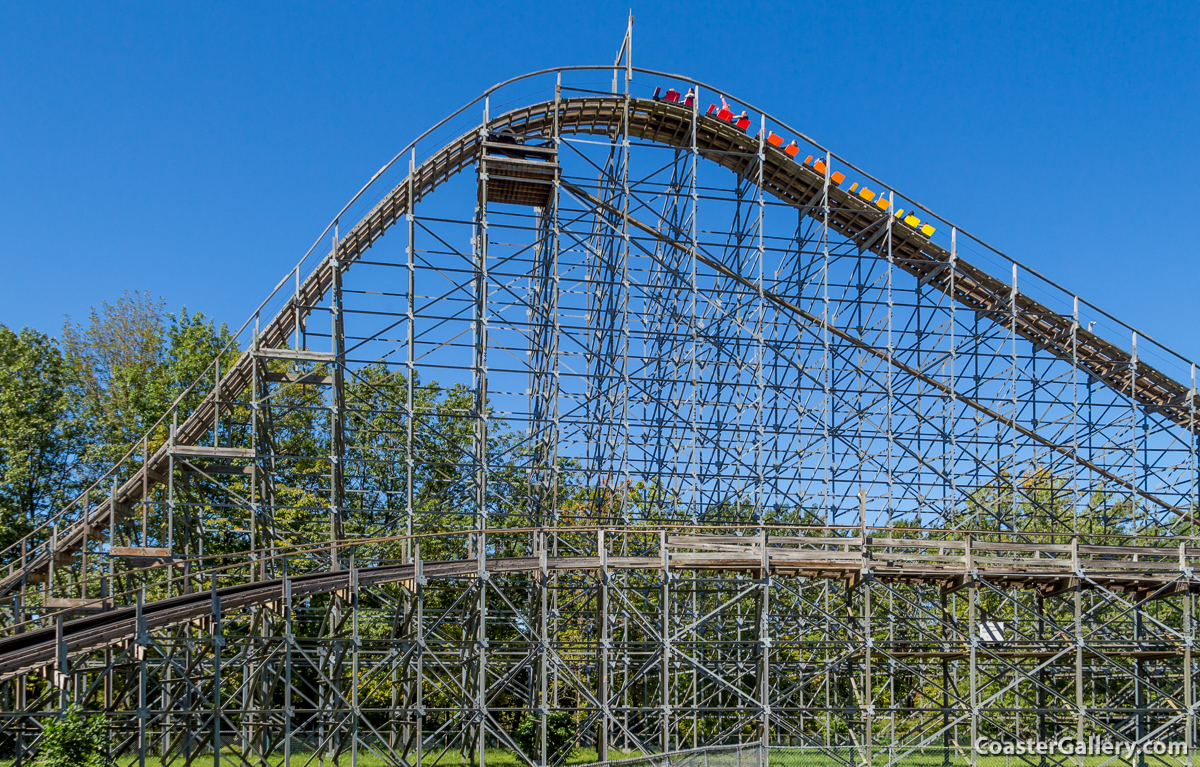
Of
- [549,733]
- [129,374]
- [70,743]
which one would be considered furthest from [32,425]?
[70,743]

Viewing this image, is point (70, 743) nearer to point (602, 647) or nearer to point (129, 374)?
point (602, 647)

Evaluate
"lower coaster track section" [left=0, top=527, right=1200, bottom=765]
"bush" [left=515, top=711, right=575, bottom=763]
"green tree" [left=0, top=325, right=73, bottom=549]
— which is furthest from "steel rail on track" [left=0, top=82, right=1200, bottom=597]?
"bush" [left=515, top=711, right=575, bottom=763]

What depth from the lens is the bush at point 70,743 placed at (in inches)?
585

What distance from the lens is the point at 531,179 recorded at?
24.4 m

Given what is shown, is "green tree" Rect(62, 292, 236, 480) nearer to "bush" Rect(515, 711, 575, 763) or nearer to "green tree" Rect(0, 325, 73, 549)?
"green tree" Rect(0, 325, 73, 549)

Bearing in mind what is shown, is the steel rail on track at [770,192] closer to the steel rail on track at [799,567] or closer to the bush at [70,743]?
the steel rail on track at [799,567]

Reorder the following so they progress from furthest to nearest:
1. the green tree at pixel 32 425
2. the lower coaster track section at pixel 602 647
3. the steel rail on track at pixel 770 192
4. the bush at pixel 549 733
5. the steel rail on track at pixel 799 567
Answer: the green tree at pixel 32 425 → the steel rail on track at pixel 770 192 → the bush at pixel 549 733 → the steel rail on track at pixel 799 567 → the lower coaster track section at pixel 602 647

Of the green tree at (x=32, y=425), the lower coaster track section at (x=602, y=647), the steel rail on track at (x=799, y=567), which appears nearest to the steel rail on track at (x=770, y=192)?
the lower coaster track section at (x=602, y=647)

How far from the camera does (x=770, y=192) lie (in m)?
27.1

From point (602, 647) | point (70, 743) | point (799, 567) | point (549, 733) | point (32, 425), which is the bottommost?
point (549, 733)

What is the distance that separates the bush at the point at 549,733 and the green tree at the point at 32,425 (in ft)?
59.3

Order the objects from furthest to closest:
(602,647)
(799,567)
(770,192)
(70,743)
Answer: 1. (770,192)
2. (799,567)
3. (602,647)
4. (70,743)

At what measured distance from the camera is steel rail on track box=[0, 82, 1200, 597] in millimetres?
23797

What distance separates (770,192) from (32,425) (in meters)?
23.4
